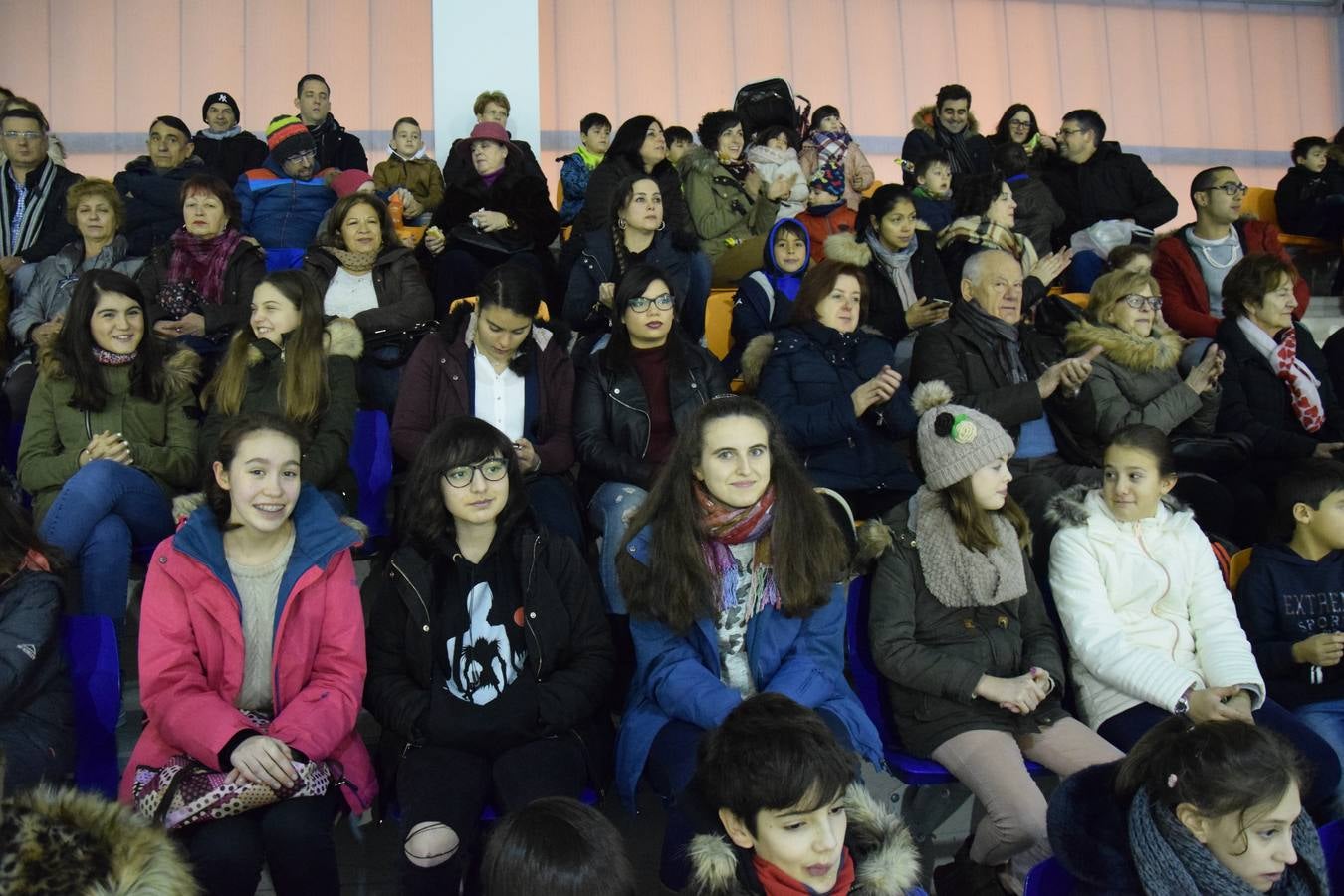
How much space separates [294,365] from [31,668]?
4.75 ft

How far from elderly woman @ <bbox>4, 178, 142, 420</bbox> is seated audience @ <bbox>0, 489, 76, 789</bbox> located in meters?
1.91

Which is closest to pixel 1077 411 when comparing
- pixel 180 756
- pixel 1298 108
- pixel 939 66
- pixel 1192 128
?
pixel 180 756

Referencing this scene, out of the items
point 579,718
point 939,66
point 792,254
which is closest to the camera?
point 579,718

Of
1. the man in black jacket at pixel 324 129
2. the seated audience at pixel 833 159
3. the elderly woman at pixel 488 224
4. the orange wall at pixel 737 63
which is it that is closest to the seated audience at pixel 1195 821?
the elderly woman at pixel 488 224

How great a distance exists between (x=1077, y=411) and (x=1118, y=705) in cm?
136

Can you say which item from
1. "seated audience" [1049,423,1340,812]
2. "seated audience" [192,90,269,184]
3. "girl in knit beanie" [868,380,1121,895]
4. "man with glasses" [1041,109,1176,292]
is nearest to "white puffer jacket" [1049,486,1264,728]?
"seated audience" [1049,423,1340,812]

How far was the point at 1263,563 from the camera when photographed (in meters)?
3.42

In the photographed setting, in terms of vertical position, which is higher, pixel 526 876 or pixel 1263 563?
pixel 1263 563

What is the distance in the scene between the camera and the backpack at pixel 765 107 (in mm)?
7051

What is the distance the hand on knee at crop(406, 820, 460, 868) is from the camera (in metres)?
2.45

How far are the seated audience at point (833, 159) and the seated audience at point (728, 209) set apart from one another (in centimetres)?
37

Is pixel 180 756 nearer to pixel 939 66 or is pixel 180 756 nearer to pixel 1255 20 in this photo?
pixel 939 66

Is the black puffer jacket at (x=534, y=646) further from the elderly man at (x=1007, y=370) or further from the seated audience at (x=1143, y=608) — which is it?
the elderly man at (x=1007, y=370)

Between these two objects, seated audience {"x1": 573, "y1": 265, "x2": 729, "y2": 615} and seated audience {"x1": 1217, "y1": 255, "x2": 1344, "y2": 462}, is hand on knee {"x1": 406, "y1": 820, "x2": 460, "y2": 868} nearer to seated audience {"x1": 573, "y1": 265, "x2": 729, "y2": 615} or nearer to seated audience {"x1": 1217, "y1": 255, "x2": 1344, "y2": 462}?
seated audience {"x1": 573, "y1": 265, "x2": 729, "y2": 615}
